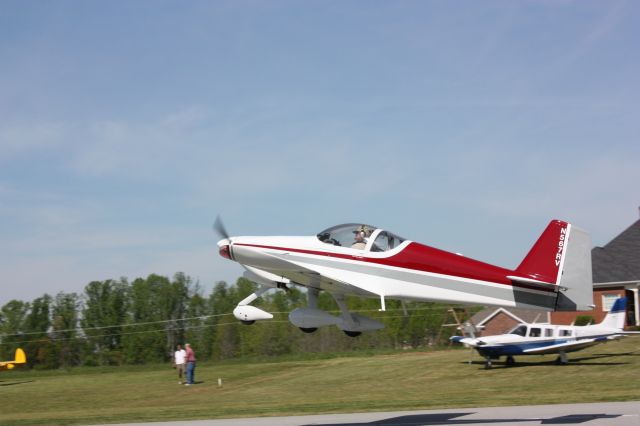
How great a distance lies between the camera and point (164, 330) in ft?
164

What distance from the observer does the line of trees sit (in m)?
51.1

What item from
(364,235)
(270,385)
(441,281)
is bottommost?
(270,385)

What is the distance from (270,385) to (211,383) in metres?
4.07

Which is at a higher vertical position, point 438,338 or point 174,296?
point 174,296

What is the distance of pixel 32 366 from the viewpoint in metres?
Answer: 64.3

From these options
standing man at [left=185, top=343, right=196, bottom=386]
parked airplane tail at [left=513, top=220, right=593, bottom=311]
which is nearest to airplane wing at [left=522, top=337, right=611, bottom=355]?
standing man at [left=185, top=343, right=196, bottom=386]

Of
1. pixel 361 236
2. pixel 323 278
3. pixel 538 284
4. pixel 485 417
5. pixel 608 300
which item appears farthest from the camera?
pixel 608 300

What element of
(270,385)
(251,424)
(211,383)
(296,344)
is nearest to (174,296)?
(296,344)

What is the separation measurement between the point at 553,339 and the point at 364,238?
23.3m

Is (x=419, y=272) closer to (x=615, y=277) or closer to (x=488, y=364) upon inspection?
(x=488, y=364)

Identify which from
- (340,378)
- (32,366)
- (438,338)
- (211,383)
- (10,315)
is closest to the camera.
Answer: (340,378)

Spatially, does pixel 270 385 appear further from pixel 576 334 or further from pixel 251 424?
pixel 251 424

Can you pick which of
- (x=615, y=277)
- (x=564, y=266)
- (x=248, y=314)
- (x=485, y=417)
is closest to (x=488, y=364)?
(x=485, y=417)

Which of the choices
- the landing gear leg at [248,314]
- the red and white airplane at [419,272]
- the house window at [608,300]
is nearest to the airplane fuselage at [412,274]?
the red and white airplane at [419,272]
